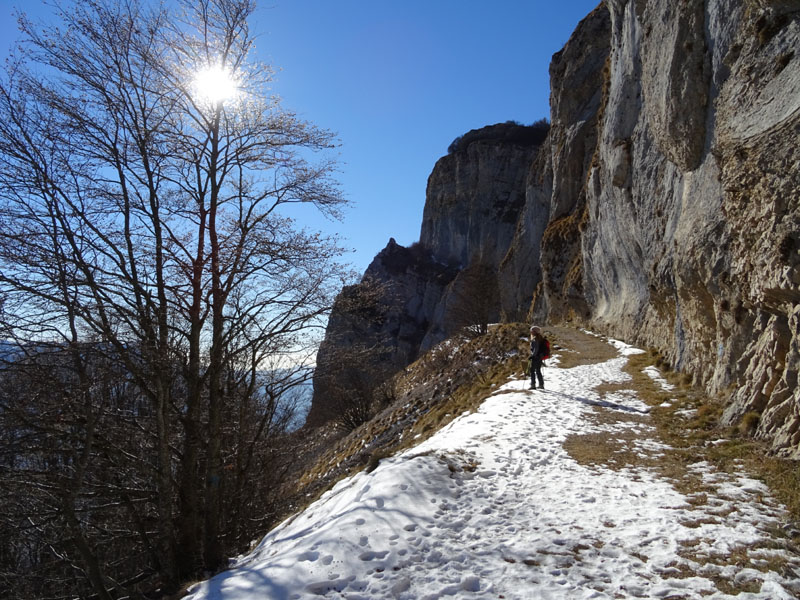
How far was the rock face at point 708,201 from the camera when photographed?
551 cm

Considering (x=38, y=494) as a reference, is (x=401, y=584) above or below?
below

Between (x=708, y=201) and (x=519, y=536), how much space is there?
7.58 m

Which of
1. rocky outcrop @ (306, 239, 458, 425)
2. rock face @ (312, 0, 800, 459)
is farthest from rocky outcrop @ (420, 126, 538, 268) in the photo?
rock face @ (312, 0, 800, 459)

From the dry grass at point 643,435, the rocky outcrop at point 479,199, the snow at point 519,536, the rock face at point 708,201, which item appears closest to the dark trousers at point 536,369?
the dry grass at point 643,435

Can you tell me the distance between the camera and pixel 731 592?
10.2 ft

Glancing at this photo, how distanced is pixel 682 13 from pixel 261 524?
48.1 ft

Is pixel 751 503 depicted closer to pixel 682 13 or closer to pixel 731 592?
pixel 731 592

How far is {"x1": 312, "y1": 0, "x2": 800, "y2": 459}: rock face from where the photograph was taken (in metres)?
5.51

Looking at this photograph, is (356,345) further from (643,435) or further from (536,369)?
(536,369)

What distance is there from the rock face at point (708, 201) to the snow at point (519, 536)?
5.08ft

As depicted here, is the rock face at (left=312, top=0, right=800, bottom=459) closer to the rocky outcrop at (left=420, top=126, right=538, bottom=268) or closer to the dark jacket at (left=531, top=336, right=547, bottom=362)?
the dark jacket at (left=531, top=336, right=547, bottom=362)

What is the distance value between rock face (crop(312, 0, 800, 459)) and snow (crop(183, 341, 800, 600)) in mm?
A: 1550

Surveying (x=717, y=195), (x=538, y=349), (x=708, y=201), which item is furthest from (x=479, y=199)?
(x=717, y=195)

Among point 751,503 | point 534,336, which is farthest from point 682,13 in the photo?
point 751,503
